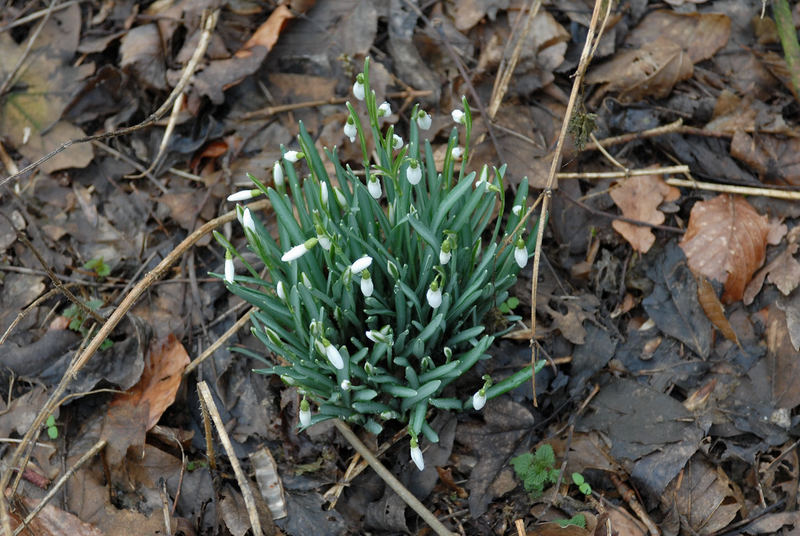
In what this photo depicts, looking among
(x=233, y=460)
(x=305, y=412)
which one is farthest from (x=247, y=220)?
(x=233, y=460)

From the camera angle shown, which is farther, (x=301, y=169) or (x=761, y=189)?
(x=301, y=169)

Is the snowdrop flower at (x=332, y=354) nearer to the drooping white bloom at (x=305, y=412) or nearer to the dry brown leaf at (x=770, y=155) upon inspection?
the drooping white bloom at (x=305, y=412)

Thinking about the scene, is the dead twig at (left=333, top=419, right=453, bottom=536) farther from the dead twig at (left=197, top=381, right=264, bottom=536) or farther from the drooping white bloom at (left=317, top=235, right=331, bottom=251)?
the drooping white bloom at (left=317, top=235, right=331, bottom=251)

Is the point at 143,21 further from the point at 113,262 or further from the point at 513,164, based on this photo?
the point at 513,164

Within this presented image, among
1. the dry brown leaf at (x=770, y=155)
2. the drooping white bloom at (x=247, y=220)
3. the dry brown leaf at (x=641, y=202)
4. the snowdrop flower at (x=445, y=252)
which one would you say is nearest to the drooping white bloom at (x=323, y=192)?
the drooping white bloom at (x=247, y=220)

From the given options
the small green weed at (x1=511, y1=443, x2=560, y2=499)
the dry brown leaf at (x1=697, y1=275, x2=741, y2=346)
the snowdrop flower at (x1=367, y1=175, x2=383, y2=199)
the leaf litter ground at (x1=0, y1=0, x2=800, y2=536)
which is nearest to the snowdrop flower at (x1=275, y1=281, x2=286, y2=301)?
the snowdrop flower at (x1=367, y1=175, x2=383, y2=199)

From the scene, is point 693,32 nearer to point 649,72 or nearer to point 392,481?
point 649,72

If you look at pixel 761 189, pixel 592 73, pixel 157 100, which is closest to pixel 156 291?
pixel 157 100

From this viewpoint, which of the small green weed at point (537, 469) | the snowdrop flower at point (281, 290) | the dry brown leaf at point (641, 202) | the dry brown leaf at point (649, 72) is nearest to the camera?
the snowdrop flower at point (281, 290)
